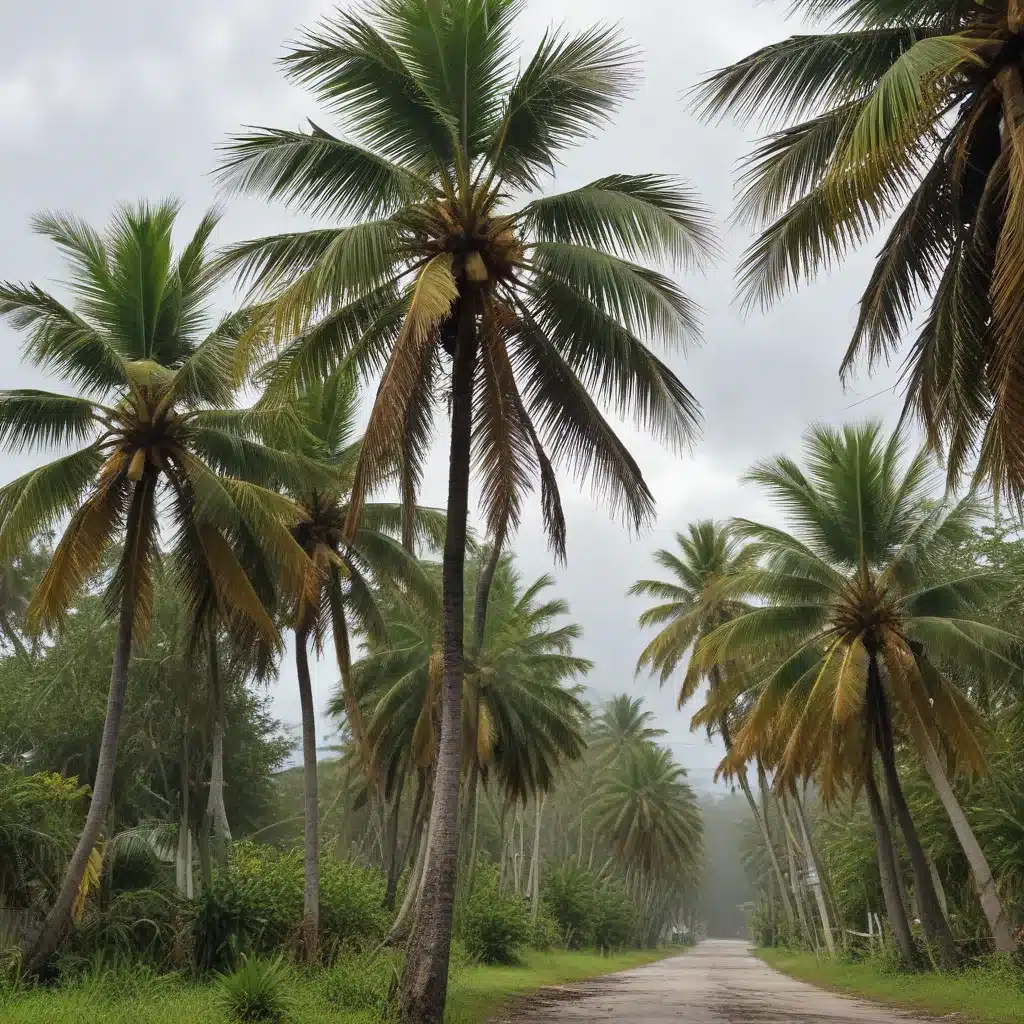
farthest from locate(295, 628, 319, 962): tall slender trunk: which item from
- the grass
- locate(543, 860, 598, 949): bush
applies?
locate(543, 860, 598, 949): bush

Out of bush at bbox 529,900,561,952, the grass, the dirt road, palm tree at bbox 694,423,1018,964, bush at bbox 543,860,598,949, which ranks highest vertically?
palm tree at bbox 694,423,1018,964

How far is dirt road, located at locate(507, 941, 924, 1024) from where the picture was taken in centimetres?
1300

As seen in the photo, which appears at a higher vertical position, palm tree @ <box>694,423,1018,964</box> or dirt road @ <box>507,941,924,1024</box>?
palm tree @ <box>694,423,1018,964</box>

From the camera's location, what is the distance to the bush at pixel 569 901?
127ft

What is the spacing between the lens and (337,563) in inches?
658

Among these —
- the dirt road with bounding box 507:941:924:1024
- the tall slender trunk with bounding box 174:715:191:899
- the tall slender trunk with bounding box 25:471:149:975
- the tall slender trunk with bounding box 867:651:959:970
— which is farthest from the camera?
the tall slender trunk with bounding box 174:715:191:899

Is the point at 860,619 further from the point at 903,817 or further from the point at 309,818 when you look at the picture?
the point at 309,818

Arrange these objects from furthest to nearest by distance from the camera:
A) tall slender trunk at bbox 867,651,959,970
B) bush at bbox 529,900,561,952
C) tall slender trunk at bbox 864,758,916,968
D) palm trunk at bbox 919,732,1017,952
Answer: bush at bbox 529,900,561,952
tall slender trunk at bbox 864,758,916,968
tall slender trunk at bbox 867,651,959,970
palm trunk at bbox 919,732,1017,952

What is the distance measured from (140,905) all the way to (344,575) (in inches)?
232

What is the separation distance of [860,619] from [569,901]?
81.3 feet

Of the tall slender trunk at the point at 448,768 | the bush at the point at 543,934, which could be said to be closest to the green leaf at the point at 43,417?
the tall slender trunk at the point at 448,768

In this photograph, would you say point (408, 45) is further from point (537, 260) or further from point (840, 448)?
point (840, 448)

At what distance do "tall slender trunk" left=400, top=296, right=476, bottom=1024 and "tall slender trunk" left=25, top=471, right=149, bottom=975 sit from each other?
14.2ft

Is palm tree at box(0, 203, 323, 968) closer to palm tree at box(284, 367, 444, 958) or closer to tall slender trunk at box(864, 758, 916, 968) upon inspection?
palm tree at box(284, 367, 444, 958)
